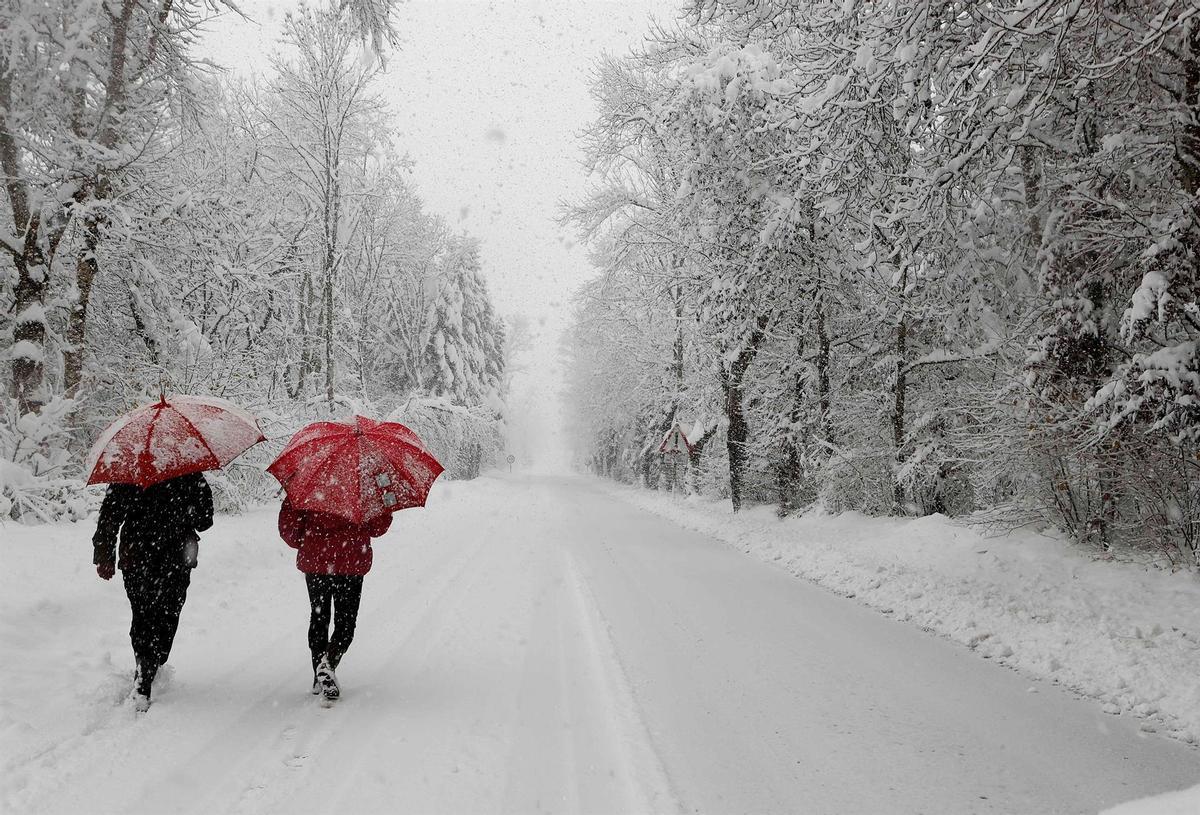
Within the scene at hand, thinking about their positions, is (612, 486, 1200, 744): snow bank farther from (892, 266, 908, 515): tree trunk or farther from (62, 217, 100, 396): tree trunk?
(62, 217, 100, 396): tree trunk

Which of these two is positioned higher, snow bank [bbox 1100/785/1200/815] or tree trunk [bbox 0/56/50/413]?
tree trunk [bbox 0/56/50/413]

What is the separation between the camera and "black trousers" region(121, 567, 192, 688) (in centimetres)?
456

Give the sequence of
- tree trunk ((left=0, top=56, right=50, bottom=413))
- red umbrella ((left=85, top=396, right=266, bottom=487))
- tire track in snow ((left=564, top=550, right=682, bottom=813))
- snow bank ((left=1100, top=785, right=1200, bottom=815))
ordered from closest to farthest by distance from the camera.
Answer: snow bank ((left=1100, top=785, right=1200, bottom=815))
tire track in snow ((left=564, top=550, right=682, bottom=813))
red umbrella ((left=85, top=396, right=266, bottom=487))
tree trunk ((left=0, top=56, right=50, bottom=413))

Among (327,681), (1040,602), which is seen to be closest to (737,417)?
(1040,602)

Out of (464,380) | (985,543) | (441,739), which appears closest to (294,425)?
(441,739)

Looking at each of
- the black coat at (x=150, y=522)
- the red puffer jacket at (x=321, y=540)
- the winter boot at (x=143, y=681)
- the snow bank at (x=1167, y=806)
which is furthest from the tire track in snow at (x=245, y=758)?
the snow bank at (x=1167, y=806)

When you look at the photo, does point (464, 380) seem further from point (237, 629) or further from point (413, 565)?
point (237, 629)

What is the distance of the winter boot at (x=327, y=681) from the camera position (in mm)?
4691

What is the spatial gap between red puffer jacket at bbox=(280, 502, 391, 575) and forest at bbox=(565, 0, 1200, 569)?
631 centimetres

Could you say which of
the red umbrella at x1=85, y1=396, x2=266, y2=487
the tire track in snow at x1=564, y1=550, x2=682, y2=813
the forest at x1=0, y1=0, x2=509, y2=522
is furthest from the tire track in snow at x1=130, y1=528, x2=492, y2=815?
the forest at x1=0, y1=0, x2=509, y2=522

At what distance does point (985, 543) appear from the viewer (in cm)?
972

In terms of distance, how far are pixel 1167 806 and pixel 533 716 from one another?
3342 millimetres

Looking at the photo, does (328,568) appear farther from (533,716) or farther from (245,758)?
(533,716)

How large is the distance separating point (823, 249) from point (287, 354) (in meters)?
13.6
